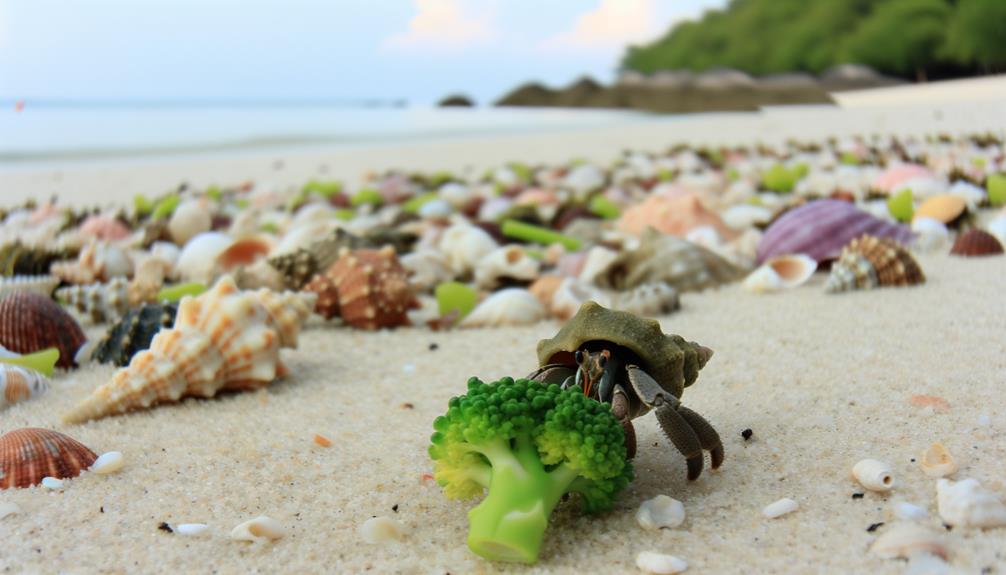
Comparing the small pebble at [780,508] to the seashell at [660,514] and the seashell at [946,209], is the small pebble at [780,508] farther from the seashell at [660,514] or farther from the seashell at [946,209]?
the seashell at [946,209]

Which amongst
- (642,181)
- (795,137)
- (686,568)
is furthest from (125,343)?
(795,137)

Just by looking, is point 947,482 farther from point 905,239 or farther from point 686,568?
point 905,239

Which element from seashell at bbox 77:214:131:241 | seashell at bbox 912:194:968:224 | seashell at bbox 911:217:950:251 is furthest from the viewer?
seashell at bbox 77:214:131:241

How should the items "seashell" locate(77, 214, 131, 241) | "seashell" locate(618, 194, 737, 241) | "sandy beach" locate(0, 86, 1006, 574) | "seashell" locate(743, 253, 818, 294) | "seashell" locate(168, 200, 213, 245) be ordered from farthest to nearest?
"seashell" locate(77, 214, 131, 241), "seashell" locate(168, 200, 213, 245), "seashell" locate(618, 194, 737, 241), "seashell" locate(743, 253, 818, 294), "sandy beach" locate(0, 86, 1006, 574)

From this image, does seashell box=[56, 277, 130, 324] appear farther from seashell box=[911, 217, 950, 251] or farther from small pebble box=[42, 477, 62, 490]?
seashell box=[911, 217, 950, 251]

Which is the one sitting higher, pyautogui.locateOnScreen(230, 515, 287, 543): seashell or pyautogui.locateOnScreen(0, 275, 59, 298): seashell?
pyautogui.locateOnScreen(0, 275, 59, 298): seashell

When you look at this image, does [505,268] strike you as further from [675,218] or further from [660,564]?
[660,564]

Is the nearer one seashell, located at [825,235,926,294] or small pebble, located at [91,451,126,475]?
small pebble, located at [91,451,126,475]

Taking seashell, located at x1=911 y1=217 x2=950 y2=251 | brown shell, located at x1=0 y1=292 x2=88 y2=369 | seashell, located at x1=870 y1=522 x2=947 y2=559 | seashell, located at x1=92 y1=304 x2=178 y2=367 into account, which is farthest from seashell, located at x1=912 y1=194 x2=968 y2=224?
brown shell, located at x1=0 y1=292 x2=88 y2=369
